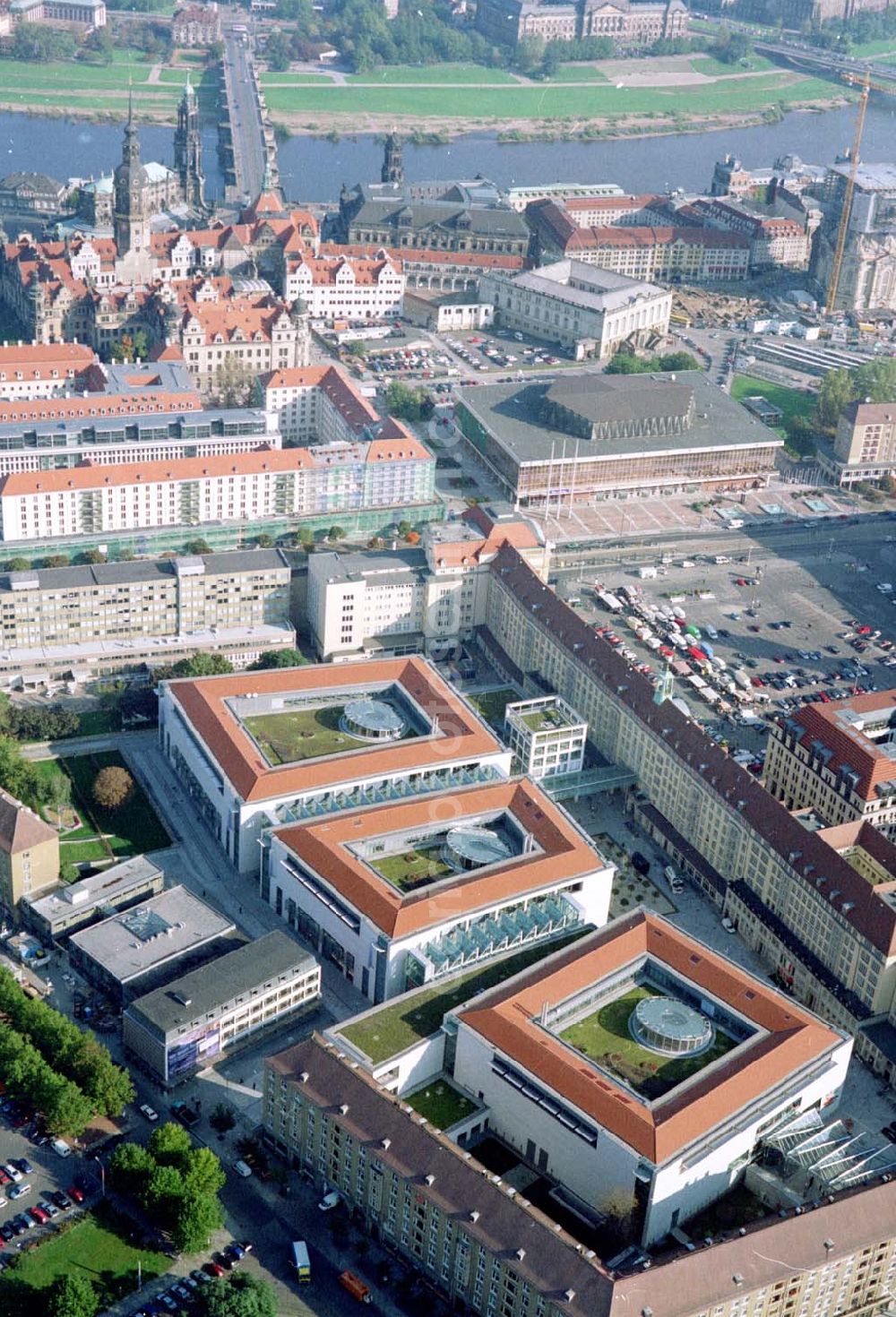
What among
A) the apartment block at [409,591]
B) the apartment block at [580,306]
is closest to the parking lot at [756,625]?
the apartment block at [409,591]

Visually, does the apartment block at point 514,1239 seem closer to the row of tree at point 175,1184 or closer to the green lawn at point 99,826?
the row of tree at point 175,1184

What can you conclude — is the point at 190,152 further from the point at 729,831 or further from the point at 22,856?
the point at 729,831

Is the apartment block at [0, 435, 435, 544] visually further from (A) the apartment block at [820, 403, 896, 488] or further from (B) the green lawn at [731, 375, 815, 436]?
(B) the green lawn at [731, 375, 815, 436]

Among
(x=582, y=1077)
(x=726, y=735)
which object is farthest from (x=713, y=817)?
(x=582, y=1077)

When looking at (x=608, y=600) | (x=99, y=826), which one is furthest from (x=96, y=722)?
(x=608, y=600)

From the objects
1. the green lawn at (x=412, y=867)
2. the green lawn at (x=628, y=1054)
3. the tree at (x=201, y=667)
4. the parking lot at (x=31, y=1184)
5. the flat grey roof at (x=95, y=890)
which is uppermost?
the tree at (x=201, y=667)

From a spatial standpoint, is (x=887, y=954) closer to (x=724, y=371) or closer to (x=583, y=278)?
(x=724, y=371)
